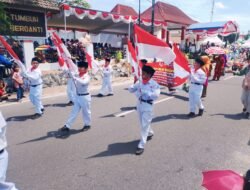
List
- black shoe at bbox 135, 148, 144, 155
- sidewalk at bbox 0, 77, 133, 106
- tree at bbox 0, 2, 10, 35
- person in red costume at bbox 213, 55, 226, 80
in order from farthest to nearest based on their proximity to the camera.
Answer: person in red costume at bbox 213, 55, 226, 80 < tree at bbox 0, 2, 10, 35 < sidewalk at bbox 0, 77, 133, 106 < black shoe at bbox 135, 148, 144, 155

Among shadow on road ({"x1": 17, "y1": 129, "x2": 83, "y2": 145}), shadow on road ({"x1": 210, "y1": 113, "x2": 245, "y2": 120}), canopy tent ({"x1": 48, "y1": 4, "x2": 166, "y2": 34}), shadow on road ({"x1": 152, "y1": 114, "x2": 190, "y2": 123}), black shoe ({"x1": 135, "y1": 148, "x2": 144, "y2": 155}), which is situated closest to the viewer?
black shoe ({"x1": 135, "y1": 148, "x2": 144, "y2": 155})

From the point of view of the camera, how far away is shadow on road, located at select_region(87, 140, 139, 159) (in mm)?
5305

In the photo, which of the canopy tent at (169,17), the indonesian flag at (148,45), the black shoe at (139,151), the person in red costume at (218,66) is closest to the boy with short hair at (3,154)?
the black shoe at (139,151)

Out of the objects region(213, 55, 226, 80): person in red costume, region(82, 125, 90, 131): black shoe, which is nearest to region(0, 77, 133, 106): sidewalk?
region(82, 125, 90, 131): black shoe

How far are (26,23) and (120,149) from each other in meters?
12.0

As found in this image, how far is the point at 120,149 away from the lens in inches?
219

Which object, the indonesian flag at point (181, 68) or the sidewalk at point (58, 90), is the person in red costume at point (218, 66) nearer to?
the sidewalk at point (58, 90)

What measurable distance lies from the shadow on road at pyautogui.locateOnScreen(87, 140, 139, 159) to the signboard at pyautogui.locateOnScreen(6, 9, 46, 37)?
425 inches

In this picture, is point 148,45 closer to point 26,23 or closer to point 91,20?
point 26,23

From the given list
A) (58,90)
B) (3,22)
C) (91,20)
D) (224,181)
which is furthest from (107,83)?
(91,20)

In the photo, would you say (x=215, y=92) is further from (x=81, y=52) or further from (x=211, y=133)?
(x=81, y=52)

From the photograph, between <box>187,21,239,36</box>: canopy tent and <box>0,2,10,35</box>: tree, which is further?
<box>187,21,239,36</box>: canopy tent

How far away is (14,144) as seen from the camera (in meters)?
5.86

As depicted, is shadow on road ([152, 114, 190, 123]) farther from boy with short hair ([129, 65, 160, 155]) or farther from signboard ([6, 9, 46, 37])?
signboard ([6, 9, 46, 37])
